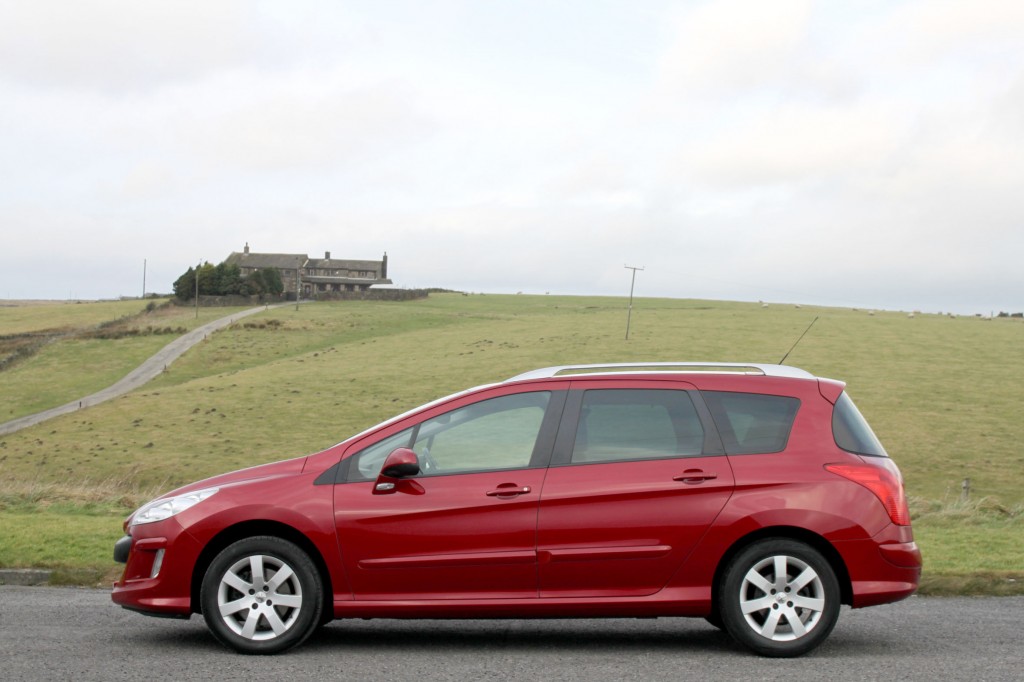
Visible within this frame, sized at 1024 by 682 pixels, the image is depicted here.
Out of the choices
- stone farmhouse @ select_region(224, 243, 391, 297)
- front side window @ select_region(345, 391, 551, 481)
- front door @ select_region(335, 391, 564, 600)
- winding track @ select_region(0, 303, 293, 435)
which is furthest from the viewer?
stone farmhouse @ select_region(224, 243, 391, 297)

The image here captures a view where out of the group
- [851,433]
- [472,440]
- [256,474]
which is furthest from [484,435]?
[851,433]

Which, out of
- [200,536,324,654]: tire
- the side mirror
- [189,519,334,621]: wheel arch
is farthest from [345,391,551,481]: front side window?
[200,536,324,654]: tire

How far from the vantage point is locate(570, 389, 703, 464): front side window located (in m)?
7.11

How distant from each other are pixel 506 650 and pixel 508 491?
3.45 feet

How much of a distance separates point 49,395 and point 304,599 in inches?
2202

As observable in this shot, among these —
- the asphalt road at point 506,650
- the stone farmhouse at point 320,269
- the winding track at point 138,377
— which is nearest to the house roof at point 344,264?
the stone farmhouse at point 320,269

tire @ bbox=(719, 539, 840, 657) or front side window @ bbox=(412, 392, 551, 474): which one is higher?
front side window @ bbox=(412, 392, 551, 474)

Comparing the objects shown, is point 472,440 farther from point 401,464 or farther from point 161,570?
point 161,570

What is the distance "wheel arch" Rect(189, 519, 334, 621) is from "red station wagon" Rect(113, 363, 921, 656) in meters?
0.01

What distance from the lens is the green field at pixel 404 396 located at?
15.2 m

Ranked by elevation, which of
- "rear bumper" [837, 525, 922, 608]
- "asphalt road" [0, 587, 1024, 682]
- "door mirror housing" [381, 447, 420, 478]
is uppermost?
"door mirror housing" [381, 447, 420, 478]

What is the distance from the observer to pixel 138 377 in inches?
2474

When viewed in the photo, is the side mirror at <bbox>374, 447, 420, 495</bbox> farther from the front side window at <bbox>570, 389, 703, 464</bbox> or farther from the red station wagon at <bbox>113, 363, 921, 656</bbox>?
the front side window at <bbox>570, 389, 703, 464</bbox>

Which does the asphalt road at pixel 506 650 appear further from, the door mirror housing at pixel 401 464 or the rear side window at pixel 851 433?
the rear side window at pixel 851 433
